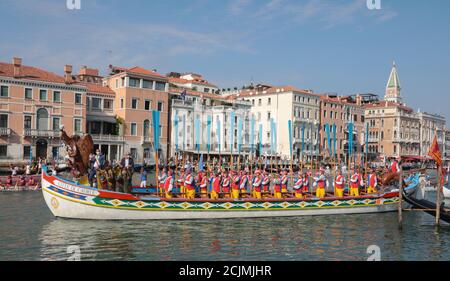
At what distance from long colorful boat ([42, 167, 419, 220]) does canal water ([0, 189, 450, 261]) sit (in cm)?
39

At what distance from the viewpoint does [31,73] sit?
46.7 m

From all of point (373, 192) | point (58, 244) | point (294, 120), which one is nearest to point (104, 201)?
point (58, 244)

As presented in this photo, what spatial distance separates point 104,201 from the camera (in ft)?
60.4

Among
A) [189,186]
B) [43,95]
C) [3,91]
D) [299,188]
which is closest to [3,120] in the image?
[3,91]

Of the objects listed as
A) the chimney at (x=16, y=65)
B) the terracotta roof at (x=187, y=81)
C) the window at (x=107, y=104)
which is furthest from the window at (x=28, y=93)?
the terracotta roof at (x=187, y=81)

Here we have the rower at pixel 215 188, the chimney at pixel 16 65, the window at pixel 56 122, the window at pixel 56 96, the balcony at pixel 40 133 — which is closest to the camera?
the rower at pixel 215 188

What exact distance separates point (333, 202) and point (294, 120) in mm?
48797

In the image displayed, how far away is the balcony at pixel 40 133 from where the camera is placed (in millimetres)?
45031

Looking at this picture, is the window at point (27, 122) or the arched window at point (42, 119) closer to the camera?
the window at point (27, 122)

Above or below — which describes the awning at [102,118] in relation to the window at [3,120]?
above

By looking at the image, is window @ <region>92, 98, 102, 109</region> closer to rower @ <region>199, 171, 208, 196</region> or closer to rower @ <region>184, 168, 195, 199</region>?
rower @ <region>199, 171, 208, 196</region>

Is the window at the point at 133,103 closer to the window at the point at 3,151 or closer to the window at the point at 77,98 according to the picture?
the window at the point at 77,98

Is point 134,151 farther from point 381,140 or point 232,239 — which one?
point 381,140

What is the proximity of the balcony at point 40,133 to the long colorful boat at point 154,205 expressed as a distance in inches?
1146
